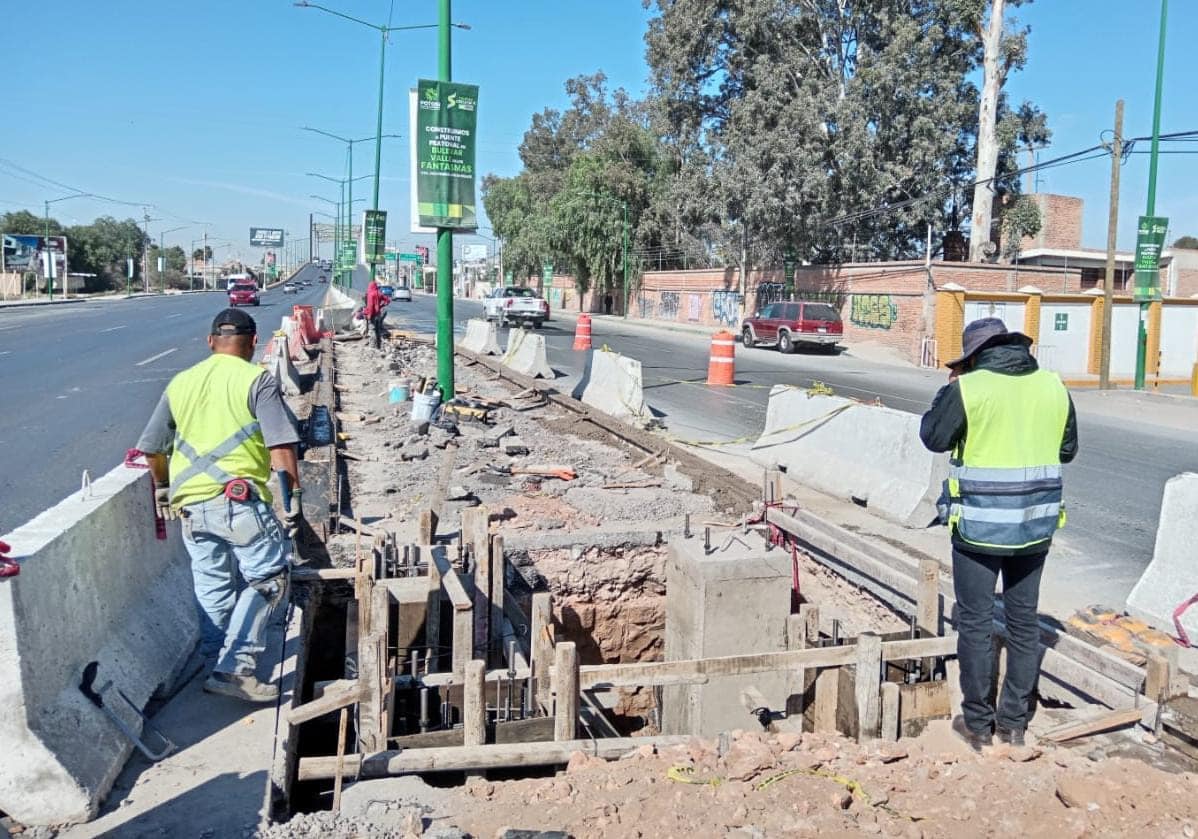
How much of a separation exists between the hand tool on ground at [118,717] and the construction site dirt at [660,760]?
0.71m

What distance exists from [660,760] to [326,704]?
1528mm

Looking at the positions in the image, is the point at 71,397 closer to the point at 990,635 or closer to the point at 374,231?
the point at 990,635

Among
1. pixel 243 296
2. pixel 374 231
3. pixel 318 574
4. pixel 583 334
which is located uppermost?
pixel 374 231

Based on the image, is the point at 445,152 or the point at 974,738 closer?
the point at 974,738

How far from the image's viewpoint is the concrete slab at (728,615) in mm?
5574

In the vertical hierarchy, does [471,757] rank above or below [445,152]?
below

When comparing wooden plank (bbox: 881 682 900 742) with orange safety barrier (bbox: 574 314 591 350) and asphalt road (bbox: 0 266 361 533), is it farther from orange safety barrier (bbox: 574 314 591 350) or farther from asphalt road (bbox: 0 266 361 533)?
orange safety barrier (bbox: 574 314 591 350)

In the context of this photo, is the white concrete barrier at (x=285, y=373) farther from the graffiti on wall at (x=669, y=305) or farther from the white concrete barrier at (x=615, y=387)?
the graffiti on wall at (x=669, y=305)

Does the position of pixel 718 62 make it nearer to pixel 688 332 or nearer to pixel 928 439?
pixel 688 332

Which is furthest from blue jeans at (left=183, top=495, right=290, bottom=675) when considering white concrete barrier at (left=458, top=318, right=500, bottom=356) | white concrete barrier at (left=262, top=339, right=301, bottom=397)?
white concrete barrier at (left=458, top=318, right=500, bottom=356)

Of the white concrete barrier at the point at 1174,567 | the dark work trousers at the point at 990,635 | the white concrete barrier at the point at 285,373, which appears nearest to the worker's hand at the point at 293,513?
the dark work trousers at the point at 990,635

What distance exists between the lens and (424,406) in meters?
12.3

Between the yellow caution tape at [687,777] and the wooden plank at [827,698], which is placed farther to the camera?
the wooden plank at [827,698]

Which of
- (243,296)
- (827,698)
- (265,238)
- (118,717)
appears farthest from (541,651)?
(265,238)
